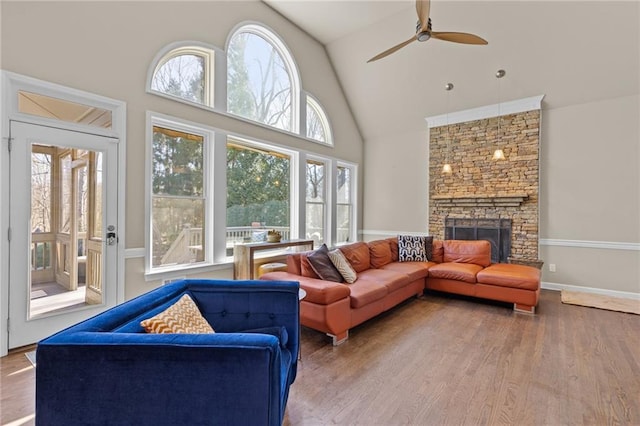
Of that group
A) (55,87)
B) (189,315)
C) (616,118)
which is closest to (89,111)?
(55,87)

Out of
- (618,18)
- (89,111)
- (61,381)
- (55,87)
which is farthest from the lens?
(618,18)

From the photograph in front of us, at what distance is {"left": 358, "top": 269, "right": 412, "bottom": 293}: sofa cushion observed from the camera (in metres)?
3.64

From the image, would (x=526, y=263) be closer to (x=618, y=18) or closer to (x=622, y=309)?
(x=622, y=309)

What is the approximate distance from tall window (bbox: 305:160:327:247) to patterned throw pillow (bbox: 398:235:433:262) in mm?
1797

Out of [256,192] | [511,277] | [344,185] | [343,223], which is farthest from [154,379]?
[344,185]

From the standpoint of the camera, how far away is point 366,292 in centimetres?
321

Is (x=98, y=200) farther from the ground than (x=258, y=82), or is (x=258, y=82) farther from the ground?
(x=258, y=82)

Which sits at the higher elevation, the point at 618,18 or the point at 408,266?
the point at 618,18

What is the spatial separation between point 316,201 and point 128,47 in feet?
12.7

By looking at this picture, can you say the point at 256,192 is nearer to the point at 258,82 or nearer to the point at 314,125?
the point at 258,82

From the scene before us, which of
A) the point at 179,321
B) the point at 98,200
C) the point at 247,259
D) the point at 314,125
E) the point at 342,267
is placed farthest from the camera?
the point at 314,125

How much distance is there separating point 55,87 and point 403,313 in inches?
175

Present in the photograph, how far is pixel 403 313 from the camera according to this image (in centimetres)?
385

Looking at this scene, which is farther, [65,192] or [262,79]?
[262,79]
